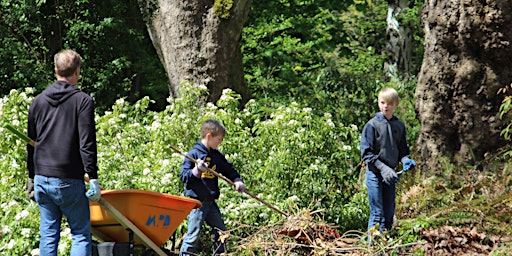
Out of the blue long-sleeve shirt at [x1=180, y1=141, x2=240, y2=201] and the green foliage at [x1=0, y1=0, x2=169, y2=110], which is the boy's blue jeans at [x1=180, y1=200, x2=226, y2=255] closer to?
the blue long-sleeve shirt at [x1=180, y1=141, x2=240, y2=201]

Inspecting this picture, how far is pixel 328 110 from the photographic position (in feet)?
40.5

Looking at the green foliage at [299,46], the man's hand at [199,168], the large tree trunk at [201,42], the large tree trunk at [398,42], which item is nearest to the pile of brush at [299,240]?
the man's hand at [199,168]

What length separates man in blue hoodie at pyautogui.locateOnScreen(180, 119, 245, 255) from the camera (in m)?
7.23

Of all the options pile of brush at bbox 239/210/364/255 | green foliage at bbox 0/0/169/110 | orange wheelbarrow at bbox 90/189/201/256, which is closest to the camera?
orange wheelbarrow at bbox 90/189/201/256

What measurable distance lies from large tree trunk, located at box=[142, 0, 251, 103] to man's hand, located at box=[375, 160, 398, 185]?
13.8 feet

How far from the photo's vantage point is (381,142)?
760 centimetres

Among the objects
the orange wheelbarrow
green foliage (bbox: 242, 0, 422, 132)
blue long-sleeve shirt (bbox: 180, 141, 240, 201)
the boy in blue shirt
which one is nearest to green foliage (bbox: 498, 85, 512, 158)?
the boy in blue shirt

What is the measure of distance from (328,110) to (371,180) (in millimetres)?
4792

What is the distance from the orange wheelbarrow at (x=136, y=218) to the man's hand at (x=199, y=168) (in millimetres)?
369

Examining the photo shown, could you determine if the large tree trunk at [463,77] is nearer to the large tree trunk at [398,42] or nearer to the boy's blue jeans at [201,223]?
the boy's blue jeans at [201,223]

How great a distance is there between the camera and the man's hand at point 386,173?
7.37 metres

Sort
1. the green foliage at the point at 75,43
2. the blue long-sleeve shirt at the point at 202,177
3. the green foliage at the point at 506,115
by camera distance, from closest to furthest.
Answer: the blue long-sleeve shirt at the point at 202,177 < the green foliage at the point at 506,115 < the green foliage at the point at 75,43

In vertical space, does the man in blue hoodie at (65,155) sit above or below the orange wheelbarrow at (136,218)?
above

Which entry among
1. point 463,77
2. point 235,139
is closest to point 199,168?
point 235,139
